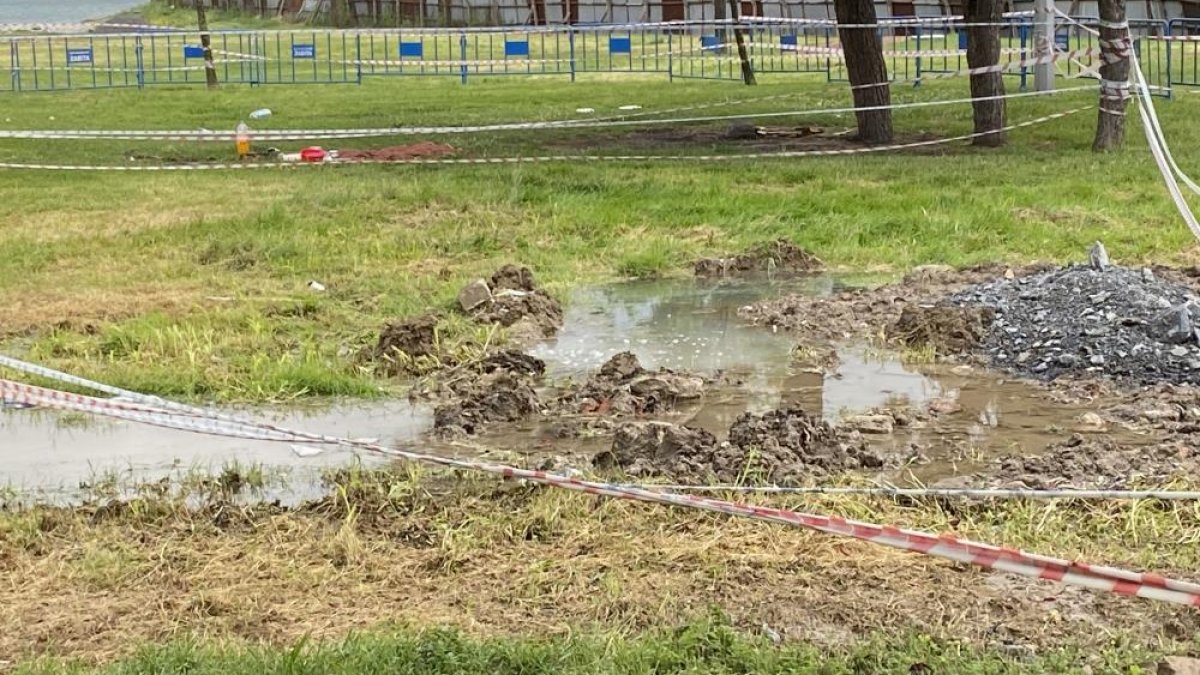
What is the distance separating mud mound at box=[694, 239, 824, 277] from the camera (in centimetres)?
1148

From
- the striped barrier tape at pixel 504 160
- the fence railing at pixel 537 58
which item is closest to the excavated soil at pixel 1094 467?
the striped barrier tape at pixel 504 160

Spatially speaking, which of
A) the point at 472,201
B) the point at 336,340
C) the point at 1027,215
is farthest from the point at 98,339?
the point at 1027,215

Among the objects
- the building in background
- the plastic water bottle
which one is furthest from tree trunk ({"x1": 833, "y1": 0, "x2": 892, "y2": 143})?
the building in background

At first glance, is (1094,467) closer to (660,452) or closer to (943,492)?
(943,492)

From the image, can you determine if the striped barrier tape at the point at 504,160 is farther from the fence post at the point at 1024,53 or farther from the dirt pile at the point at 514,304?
the dirt pile at the point at 514,304

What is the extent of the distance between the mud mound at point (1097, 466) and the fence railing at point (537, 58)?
1833cm

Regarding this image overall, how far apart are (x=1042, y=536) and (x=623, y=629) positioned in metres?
1.74

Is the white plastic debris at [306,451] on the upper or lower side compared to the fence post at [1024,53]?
lower

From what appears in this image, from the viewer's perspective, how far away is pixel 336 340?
376 inches

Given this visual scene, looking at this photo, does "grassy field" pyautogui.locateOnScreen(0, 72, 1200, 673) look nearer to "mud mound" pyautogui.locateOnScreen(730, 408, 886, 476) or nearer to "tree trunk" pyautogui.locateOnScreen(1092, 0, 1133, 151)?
"tree trunk" pyautogui.locateOnScreen(1092, 0, 1133, 151)

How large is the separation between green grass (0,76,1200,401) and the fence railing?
9531 mm

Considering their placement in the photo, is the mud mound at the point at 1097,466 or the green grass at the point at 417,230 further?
the green grass at the point at 417,230

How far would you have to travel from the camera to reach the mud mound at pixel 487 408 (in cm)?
761

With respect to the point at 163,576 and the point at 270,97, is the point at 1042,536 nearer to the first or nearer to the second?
the point at 163,576
